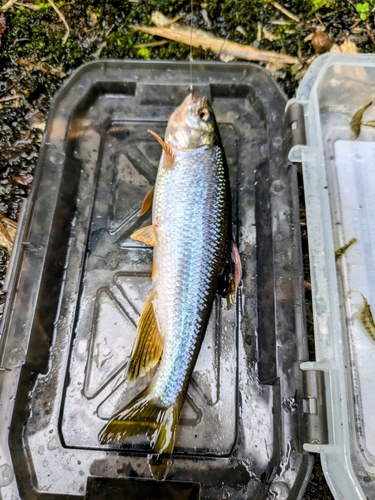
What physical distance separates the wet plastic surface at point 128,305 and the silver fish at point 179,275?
16 centimetres

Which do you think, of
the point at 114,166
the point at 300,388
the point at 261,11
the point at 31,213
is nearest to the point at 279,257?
the point at 300,388

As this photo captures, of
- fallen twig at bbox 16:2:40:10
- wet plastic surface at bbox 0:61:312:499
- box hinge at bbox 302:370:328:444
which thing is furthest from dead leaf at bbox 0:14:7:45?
box hinge at bbox 302:370:328:444

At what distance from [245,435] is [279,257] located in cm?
76

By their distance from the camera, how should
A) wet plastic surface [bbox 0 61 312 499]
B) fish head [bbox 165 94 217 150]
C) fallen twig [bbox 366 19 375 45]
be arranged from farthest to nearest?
fallen twig [bbox 366 19 375 45], fish head [bbox 165 94 217 150], wet plastic surface [bbox 0 61 312 499]

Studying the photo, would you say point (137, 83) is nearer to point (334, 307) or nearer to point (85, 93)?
point (85, 93)

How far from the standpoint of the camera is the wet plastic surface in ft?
4.80

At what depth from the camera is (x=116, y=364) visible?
1.61m

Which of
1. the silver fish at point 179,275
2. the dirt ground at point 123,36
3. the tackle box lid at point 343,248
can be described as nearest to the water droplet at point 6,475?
the silver fish at point 179,275

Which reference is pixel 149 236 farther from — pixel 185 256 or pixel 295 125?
pixel 295 125

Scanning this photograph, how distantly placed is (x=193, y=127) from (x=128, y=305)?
85cm

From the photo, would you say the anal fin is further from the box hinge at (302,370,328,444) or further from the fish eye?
the fish eye

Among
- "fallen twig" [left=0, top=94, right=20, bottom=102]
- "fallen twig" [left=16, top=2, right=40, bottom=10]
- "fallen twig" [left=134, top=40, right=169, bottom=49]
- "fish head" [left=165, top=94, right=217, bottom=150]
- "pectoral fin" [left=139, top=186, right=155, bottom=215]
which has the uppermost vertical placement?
"fallen twig" [left=16, top=2, right=40, bottom=10]

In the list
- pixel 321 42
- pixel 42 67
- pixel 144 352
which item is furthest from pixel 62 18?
pixel 144 352

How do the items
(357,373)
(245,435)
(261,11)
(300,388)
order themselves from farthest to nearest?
(261,11) < (357,373) < (245,435) < (300,388)
